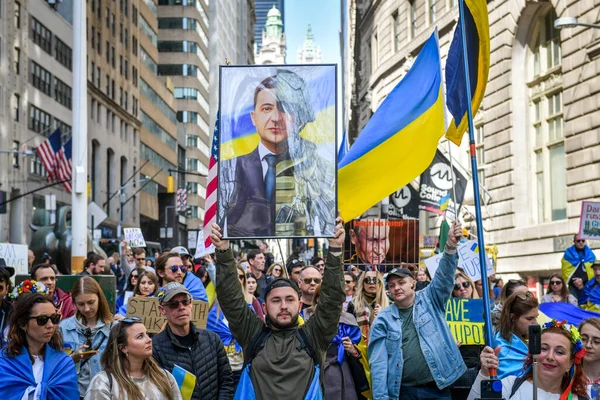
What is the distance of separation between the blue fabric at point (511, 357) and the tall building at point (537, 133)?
16.6m

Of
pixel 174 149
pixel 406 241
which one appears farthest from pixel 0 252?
pixel 174 149

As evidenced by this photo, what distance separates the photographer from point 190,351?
7.25 metres

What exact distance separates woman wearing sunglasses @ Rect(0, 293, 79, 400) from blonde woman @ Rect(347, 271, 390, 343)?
11.5ft

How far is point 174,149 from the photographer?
333 ft

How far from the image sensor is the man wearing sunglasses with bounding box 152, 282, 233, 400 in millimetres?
7160

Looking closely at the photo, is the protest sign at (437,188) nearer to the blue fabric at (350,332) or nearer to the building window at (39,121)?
the blue fabric at (350,332)

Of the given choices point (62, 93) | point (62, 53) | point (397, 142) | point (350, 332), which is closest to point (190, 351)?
point (350, 332)

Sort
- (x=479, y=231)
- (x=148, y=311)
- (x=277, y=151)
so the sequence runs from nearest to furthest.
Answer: (x=479, y=231) → (x=277, y=151) → (x=148, y=311)

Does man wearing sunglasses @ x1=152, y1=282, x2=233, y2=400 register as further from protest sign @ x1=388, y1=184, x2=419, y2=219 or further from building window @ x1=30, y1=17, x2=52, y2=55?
building window @ x1=30, y1=17, x2=52, y2=55

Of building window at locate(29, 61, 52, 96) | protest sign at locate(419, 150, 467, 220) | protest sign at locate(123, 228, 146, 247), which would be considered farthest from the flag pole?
building window at locate(29, 61, 52, 96)

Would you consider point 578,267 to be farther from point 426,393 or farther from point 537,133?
point 537,133

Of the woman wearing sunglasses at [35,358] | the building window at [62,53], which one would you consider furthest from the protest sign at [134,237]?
the building window at [62,53]

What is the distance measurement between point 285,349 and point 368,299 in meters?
3.46

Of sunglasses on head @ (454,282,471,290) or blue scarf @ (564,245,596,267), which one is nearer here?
sunglasses on head @ (454,282,471,290)
